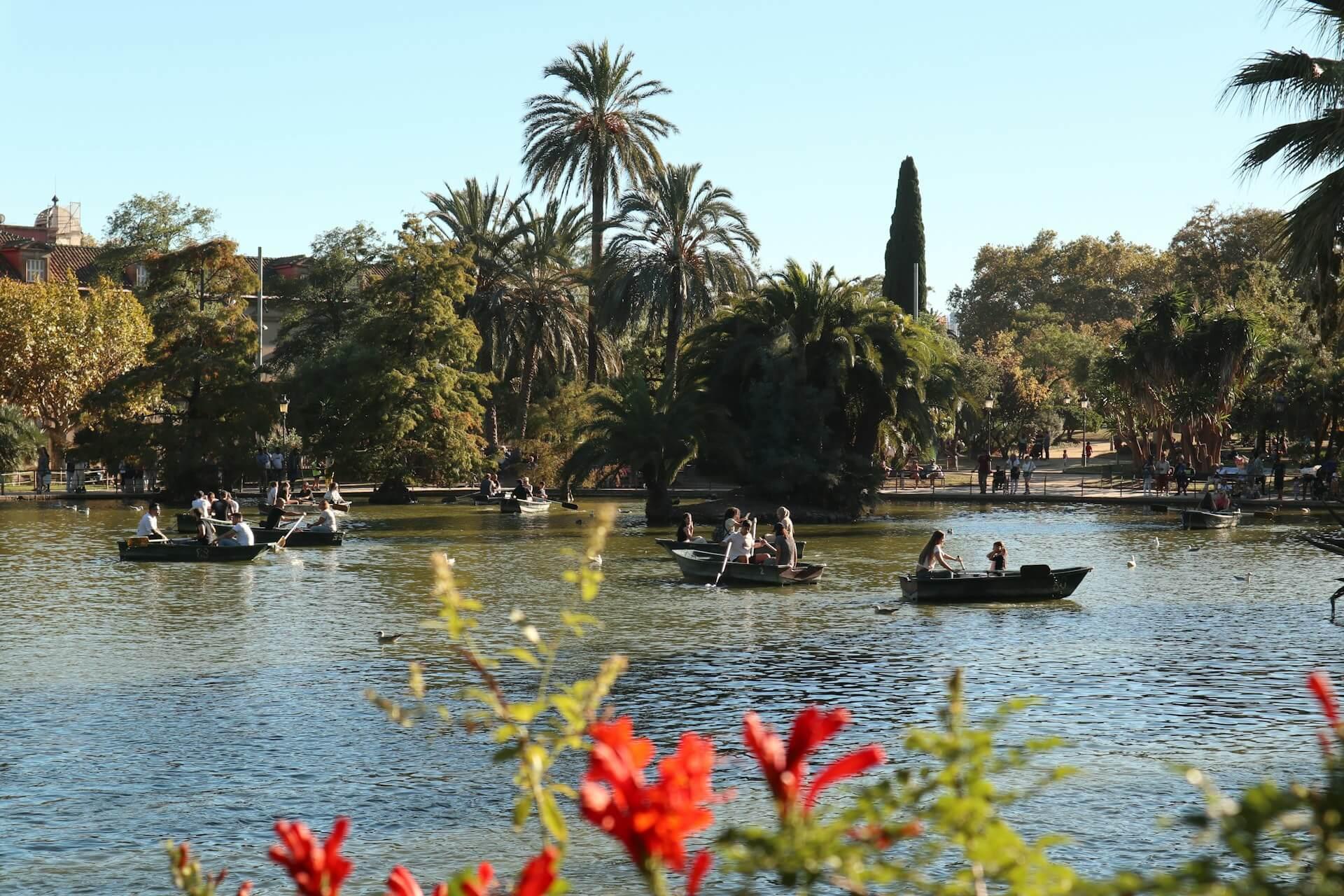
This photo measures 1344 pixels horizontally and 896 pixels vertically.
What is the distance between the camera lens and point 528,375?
6538cm

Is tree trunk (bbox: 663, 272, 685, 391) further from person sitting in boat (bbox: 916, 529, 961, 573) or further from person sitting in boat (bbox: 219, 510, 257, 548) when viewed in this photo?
person sitting in boat (bbox: 916, 529, 961, 573)

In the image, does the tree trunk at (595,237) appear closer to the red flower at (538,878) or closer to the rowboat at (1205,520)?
the rowboat at (1205,520)

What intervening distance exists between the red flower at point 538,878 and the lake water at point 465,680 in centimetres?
128

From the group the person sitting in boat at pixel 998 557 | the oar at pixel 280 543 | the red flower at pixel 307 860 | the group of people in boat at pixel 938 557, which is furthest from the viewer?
the oar at pixel 280 543

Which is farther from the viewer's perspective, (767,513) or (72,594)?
(767,513)

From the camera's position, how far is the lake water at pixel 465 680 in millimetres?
12141

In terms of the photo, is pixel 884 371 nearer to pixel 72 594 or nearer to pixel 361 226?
pixel 72 594

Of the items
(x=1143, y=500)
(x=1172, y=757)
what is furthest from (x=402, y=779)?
(x=1143, y=500)

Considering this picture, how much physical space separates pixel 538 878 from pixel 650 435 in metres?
42.9

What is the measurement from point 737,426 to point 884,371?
4.99m

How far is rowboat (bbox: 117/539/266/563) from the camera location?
3422 cm

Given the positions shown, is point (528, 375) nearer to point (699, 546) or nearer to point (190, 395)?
point (190, 395)

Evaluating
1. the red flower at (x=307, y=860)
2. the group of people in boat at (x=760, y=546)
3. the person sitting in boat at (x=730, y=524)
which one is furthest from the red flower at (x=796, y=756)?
the person sitting in boat at (x=730, y=524)

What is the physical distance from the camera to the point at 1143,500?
53.0 metres
